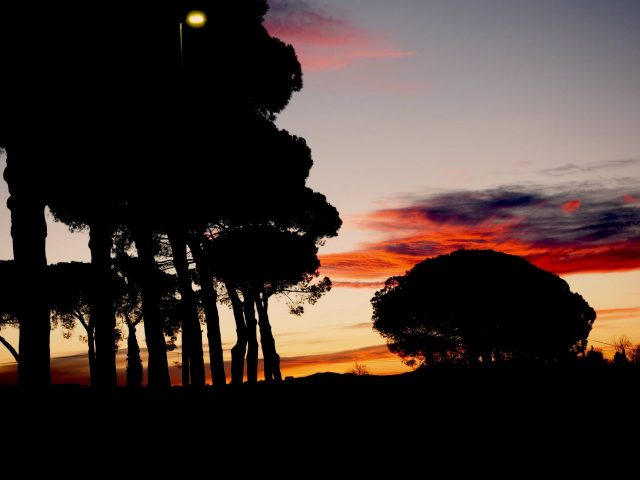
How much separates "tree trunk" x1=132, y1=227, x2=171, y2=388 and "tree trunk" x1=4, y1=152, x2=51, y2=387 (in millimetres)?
5397

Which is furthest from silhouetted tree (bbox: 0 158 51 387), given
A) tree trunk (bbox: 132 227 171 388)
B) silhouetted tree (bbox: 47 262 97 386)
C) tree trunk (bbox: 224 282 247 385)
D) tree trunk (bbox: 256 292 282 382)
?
silhouetted tree (bbox: 47 262 97 386)

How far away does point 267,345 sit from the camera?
95.9 feet

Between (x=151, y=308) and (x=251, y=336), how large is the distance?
9.20 m

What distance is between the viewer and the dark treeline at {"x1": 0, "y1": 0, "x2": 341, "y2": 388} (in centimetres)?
1348

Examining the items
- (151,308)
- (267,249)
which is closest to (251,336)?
(267,249)

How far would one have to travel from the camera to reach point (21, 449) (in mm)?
7938

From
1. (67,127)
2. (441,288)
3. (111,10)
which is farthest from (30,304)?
(441,288)

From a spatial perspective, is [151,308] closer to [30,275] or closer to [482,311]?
[30,275]

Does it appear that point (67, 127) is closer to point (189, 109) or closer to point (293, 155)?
point (189, 109)

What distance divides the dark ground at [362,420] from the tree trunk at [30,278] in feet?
1.95

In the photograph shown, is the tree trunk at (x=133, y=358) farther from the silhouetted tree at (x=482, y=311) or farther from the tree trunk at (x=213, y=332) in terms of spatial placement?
the silhouetted tree at (x=482, y=311)

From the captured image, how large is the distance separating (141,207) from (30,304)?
6906mm

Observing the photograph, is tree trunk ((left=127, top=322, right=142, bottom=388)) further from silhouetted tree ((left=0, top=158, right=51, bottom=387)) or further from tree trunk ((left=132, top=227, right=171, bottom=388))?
silhouetted tree ((left=0, top=158, right=51, bottom=387))

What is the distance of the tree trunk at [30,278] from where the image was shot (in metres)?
12.0
